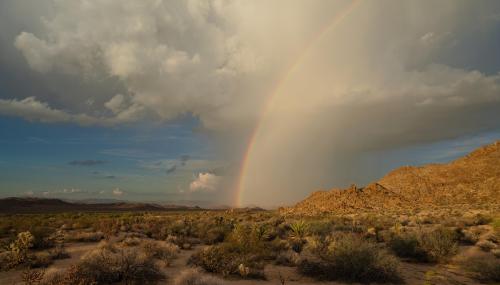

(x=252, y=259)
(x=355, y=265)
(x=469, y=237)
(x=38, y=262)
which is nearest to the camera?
(x=355, y=265)

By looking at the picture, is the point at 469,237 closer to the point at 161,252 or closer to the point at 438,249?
the point at 438,249

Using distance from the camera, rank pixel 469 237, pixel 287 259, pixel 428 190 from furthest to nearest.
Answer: pixel 428 190, pixel 469 237, pixel 287 259

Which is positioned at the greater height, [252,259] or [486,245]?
[486,245]

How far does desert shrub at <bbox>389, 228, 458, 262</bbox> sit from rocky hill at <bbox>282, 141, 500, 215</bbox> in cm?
4194

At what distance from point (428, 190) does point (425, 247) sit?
201 ft

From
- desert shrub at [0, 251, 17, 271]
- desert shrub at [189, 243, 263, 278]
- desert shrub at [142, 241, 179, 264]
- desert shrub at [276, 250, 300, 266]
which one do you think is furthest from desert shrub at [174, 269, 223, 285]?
desert shrub at [0, 251, 17, 271]

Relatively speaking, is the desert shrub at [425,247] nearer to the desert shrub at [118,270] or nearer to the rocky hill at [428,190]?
the desert shrub at [118,270]

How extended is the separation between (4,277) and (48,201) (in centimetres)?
14915

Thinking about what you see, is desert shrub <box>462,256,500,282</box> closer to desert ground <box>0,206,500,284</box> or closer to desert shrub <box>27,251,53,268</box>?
desert ground <box>0,206,500,284</box>

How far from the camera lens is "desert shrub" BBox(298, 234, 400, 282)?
1205 cm

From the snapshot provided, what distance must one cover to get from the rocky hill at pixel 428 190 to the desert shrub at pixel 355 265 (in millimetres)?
47860

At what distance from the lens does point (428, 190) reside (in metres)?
71.1

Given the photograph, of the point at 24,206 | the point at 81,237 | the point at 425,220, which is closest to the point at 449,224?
the point at 425,220

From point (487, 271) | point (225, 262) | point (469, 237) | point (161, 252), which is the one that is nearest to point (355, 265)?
point (225, 262)
